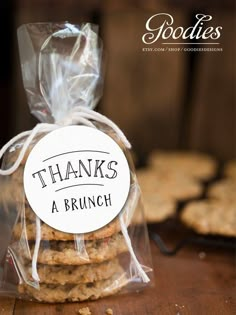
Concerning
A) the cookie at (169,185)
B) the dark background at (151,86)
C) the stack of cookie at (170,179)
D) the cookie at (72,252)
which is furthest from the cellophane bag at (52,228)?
the dark background at (151,86)

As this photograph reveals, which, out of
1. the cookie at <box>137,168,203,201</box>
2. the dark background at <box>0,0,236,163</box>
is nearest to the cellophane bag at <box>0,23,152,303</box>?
the cookie at <box>137,168,203,201</box>

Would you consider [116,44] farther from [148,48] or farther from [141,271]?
[141,271]

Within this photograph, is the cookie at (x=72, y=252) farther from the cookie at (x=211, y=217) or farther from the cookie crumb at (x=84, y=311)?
the cookie at (x=211, y=217)

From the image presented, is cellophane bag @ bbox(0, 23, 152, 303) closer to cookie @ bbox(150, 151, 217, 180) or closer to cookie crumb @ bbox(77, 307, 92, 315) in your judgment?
cookie crumb @ bbox(77, 307, 92, 315)

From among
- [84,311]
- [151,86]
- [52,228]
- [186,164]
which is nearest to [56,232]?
[52,228]

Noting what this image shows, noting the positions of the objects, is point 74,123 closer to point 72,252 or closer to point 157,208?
point 72,252

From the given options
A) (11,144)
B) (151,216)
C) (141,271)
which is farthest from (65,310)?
(151,216)
